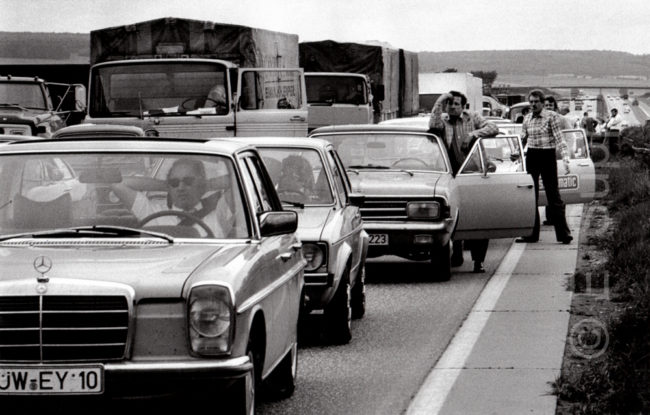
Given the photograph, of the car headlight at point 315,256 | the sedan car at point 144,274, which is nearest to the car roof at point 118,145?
the sedan car at point 144,274

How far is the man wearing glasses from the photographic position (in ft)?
23.5

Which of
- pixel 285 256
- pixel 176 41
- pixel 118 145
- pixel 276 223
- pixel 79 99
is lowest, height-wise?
pixel 285 256

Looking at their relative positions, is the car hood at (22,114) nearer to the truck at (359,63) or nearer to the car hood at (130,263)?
the truck at (359,63)

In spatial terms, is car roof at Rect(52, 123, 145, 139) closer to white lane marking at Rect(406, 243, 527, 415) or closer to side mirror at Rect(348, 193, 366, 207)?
white lane marking at Rect(406, 243, 527, 415)

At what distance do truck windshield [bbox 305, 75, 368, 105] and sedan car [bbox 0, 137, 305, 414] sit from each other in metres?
24.1

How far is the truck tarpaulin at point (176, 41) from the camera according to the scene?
24.0 meters

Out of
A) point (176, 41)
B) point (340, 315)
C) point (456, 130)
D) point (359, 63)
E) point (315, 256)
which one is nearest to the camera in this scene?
point (315, 256)

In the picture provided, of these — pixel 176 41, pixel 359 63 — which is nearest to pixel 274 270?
pixel 176 41

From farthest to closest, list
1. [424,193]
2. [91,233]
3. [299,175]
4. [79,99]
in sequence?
1. [79,99]
2. [424,193]
3. [299,175]
4. [91,233]

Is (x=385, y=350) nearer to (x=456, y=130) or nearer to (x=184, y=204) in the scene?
(x=184, y=204)

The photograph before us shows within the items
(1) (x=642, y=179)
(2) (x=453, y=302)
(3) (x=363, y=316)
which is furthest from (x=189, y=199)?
(1) (x=642, y=179)

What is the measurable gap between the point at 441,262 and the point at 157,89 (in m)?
7.59

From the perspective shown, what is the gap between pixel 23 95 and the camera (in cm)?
2636

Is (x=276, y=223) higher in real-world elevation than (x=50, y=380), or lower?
higher
